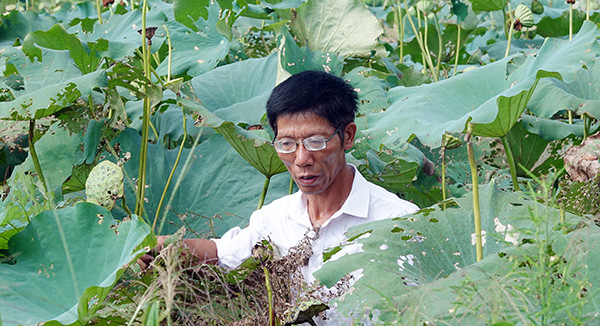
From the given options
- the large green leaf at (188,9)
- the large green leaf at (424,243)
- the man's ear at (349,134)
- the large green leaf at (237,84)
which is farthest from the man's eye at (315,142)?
the large green leaf at (188,9)

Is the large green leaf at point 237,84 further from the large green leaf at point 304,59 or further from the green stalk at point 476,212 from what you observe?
the green stalk at point 476,212

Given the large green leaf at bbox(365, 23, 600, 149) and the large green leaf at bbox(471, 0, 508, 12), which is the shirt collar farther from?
the large green leaf at bbox(471, 0, 508, 12)

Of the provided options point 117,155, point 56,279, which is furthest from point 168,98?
point 56,279

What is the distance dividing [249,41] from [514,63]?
1.46 m

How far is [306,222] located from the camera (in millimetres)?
2064

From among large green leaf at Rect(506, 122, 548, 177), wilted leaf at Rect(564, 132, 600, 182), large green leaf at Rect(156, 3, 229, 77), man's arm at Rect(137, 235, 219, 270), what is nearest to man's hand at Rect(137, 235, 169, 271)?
man's arm at Rect(137, 235, 219, 270)

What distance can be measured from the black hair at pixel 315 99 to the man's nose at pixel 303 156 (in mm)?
98

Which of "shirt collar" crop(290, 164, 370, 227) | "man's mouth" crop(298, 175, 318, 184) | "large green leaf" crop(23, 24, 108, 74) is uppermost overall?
"large green leaf" crop(23, 24, 108, 74)

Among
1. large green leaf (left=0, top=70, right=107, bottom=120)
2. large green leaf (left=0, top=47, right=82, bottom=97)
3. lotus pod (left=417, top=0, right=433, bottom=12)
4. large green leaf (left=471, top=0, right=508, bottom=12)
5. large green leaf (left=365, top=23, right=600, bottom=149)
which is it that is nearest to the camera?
large green leaf (left=365, top=23, right=600, bottom=149)

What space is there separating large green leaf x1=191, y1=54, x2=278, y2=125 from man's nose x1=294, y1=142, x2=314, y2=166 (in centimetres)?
84

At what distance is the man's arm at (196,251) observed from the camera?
78.7 inches

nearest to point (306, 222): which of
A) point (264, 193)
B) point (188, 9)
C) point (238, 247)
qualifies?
point (238, 247)

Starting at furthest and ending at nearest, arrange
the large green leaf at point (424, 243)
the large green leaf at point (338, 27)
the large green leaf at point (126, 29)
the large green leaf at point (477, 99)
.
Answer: the large green leaf at point (338, 27)
the large green leaf at point (126, 29)
the large green leaf at point (477, 99)
the large green leaf at point (424, 243)

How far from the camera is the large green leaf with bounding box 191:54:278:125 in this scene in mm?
2861
